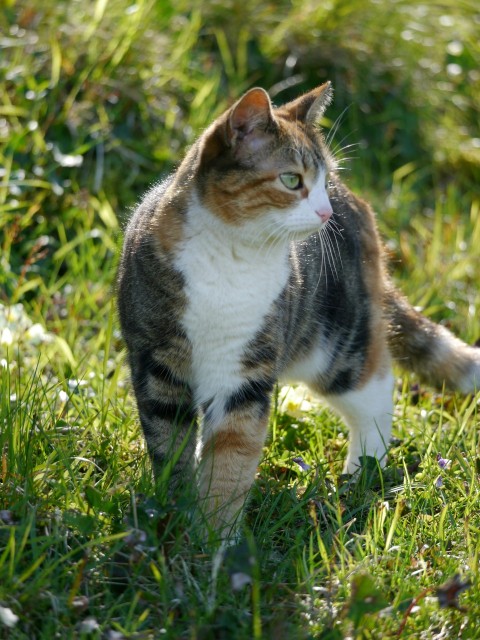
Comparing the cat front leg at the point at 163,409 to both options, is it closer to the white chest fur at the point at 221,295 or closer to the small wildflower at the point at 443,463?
the white chest fur at the point at 221,295

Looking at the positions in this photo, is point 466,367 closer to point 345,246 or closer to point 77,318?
point 345,246

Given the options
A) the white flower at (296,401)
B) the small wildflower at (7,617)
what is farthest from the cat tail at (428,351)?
the small wildflower at (7,617)

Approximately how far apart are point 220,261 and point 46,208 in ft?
6.53

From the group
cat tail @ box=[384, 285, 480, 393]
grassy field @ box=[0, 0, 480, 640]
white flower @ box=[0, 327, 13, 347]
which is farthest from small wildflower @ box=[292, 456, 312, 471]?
white flower @ box=[0, 327, 13, 347]

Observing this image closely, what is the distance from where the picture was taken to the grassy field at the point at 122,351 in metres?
2.40

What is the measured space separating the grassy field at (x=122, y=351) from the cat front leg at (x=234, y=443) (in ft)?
0.41

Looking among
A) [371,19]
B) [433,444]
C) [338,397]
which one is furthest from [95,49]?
[433,444]

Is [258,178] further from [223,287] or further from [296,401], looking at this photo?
[296,401]

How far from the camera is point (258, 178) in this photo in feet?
9.29

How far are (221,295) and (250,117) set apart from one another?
521mm

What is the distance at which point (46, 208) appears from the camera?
4586 millimetres

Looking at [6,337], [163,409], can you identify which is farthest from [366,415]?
[6,337]

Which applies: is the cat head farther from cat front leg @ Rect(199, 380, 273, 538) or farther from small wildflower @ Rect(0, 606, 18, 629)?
small wildflower @ Rect(0, 606, 18, 629)

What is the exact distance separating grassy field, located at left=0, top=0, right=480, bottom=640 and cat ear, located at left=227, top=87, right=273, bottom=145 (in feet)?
2.07
